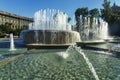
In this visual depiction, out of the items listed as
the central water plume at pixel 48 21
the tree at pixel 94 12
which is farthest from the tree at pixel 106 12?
the central water plume at pixel 48 21

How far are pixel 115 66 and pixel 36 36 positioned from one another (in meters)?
8.48

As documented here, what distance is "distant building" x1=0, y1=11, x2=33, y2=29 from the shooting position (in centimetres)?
6956

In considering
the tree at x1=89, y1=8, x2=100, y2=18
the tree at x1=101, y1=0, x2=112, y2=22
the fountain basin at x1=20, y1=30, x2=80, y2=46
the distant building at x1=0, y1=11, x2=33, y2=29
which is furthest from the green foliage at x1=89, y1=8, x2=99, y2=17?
the fountain basin at x1=20, y1=30, x2=80, y2=46

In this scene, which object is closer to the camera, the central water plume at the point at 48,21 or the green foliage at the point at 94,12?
the central water plume at the point at 48,21

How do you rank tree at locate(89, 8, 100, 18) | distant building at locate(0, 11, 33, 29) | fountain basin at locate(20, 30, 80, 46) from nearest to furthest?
fountain basin at locate(20, 30, 80, 46)
tree at locate(89, 8, 100, 18)
distant building at locate(0, 11, 33, 29)

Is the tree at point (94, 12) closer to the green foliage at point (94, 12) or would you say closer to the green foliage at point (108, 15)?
the green foliage at point (94, 12)

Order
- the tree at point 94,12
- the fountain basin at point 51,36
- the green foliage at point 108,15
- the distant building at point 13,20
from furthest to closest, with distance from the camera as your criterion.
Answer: the distant building at point 13,20 → the tree at point 94,12 → the green foliage at point 108,15 → the fountain basin at point 51,36

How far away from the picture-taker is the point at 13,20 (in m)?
77.0

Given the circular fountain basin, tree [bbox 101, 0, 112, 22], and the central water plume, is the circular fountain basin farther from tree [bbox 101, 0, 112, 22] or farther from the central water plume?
tree [bbox 101, 0, 112, 22]

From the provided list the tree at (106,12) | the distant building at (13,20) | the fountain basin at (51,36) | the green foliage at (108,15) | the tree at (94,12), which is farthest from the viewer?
the distant building at (13,20)

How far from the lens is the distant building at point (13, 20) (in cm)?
6956

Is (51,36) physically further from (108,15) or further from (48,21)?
(108,15)

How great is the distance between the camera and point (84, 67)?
7.38 m

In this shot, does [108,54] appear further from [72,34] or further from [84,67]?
[72,34]
